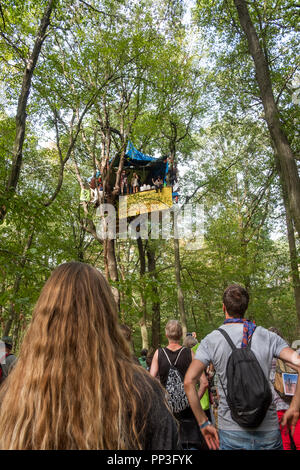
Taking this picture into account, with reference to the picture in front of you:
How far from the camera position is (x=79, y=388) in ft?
4.15

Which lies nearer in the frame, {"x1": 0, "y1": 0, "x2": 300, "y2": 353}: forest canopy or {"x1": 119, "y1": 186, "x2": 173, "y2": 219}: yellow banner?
{"x1": 0, "y1": 0, "x2": 300, "y2": 353}: forest canopy

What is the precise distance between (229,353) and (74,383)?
185cm

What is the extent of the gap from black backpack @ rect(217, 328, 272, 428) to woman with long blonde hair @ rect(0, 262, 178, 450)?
1.39 meters

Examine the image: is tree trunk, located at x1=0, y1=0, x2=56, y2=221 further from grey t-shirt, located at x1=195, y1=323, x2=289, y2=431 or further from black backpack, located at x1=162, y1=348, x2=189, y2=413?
grey t-shirt, located at x1=195, y1=323, x2=289, y2=431

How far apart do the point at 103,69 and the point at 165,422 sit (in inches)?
465

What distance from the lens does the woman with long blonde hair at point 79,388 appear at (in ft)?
4.03

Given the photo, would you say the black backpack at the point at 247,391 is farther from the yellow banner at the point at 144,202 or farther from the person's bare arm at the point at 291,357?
the yellow banner at the point at 144,202

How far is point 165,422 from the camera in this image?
1310 mm

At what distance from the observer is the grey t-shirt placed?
2648mm

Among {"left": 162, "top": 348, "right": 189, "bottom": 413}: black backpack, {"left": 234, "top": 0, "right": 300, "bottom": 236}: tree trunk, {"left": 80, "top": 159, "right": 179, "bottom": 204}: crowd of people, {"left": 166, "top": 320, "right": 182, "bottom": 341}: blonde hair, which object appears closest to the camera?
{"left": 162, "top": 348, "right": 189, "bottom": 413}: black backpack

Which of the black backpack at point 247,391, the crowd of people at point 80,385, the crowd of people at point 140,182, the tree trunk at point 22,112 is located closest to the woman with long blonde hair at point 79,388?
the crowd of people at point 80,385

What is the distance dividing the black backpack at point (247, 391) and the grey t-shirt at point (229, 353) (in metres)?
0.11

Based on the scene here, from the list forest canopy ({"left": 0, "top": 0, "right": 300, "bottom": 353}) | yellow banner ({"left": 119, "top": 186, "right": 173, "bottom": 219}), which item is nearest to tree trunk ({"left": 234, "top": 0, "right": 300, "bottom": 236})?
forest canopy ({"left": 0, "top": 0, "right": 300, "bottom": 353})
